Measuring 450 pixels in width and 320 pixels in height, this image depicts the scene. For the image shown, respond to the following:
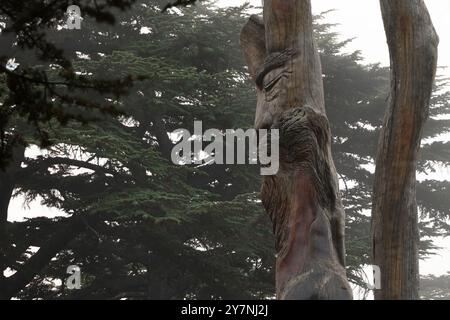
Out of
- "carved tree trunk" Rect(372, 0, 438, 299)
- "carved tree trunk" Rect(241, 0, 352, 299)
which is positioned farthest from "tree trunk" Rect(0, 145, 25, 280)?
"carved tree trunk" Rect(241, 0, 352, 299)

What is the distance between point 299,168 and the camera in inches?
161

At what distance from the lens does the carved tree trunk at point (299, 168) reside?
391 centimetres

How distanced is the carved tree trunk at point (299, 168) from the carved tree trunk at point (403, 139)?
84 cm

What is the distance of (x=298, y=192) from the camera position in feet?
13.2

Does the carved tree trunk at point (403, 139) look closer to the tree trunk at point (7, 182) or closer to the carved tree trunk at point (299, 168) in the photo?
the carved tree trunk at point (299, 168)

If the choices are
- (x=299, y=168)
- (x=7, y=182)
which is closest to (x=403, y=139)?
(x=299, y=168)

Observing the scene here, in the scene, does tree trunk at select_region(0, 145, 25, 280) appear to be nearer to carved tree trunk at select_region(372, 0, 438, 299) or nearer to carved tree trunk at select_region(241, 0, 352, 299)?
carved tree trunk at select_region(372, 0, 438, 299)

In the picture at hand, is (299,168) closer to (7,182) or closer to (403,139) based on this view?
(403,139)

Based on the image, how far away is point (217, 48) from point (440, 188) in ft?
24.8

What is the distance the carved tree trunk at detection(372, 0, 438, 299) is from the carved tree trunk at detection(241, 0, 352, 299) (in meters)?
0.84

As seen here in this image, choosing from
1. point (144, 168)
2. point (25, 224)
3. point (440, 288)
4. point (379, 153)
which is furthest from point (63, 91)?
point (440, 288)

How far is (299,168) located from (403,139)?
116cm

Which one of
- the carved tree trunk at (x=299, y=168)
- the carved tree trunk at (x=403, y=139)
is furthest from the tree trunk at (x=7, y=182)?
the carved tree trunk at (x=299, y=168)

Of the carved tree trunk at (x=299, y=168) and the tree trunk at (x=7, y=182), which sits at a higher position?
the tree trunk at (x=7, y=182)
